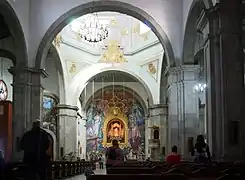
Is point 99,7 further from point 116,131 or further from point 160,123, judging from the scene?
point 116,131

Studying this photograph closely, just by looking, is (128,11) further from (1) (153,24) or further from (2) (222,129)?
(2) (222,129)

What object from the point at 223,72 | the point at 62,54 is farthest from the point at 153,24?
the point at 62,54

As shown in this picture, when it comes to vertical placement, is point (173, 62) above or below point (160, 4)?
below

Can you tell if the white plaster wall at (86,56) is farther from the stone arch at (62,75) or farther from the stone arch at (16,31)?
the stone arch at (16,31)

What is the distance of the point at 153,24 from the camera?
17047mm

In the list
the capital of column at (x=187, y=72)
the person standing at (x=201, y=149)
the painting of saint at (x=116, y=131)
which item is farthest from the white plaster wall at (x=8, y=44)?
the painting of saint at (x=116, y=131)

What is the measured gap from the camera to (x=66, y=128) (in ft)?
85.2

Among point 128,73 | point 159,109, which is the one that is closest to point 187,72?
point 159,109

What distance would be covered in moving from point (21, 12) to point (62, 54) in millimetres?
9667

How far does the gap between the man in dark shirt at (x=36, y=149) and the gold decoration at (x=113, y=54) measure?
20.9 metres

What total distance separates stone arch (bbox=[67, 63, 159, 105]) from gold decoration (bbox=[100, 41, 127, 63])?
11.5 inches

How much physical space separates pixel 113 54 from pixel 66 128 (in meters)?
5.52

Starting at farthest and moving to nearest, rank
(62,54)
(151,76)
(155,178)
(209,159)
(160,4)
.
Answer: (151,76)
(62,54)
(160,4)
(209,159)
(155,178)

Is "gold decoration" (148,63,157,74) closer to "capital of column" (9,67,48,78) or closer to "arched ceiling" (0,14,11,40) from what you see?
"arched ceiling" (0,14,11,40)
